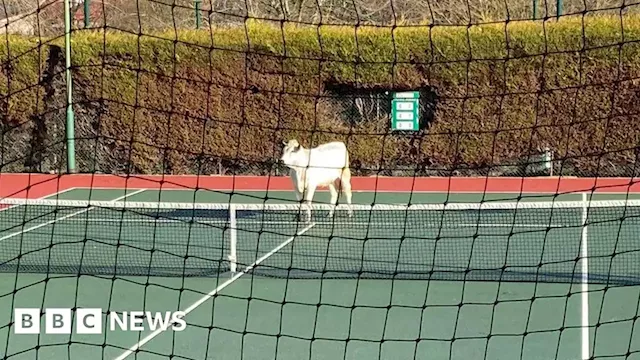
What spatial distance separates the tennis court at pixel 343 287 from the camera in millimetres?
4289

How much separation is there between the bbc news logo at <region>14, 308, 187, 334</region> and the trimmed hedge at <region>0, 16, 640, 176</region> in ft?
22.1

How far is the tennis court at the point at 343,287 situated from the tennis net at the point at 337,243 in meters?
0.03

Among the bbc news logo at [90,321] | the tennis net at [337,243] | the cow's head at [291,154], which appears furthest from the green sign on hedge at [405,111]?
the bbc news logo at [90,321]

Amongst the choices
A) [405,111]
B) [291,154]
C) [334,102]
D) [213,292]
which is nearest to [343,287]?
[213,292]

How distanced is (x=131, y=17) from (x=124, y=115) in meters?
2.53

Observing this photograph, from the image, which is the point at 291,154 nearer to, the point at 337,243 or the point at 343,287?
the point at 337,243

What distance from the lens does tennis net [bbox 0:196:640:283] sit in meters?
5.82

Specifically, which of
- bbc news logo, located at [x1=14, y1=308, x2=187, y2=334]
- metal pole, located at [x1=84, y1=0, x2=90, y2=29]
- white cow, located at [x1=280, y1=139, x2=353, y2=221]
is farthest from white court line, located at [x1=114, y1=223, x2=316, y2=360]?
metal pole, located at [x1=84, y1=0, x2=90, y2=29]

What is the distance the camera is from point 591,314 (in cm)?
482

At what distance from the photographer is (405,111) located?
12359mm

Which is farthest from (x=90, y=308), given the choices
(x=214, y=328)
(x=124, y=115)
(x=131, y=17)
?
(x=131, y=17)

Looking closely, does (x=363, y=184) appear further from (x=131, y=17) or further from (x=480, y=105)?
(x=131, y=17)

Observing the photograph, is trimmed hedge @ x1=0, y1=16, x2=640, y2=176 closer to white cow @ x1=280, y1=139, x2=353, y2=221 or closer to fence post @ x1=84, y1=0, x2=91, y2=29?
fence post @ x1=84, y1=0, x2=91, y2=29

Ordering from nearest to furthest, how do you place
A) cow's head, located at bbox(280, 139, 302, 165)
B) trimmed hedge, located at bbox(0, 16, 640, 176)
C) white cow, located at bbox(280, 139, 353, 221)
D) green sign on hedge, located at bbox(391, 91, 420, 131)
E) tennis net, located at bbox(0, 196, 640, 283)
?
tennis net, located at bbox(0, 196, 640, 283) < white cow, located at bbox(280, 139, 353, 221) < cow's head, located at bbox(280, 139, 302, 165) < trimmed hedge, located at bbox(0, 16, 640, 176) < green sign on hedge, located at bbox(391, 91, 420, 131)
